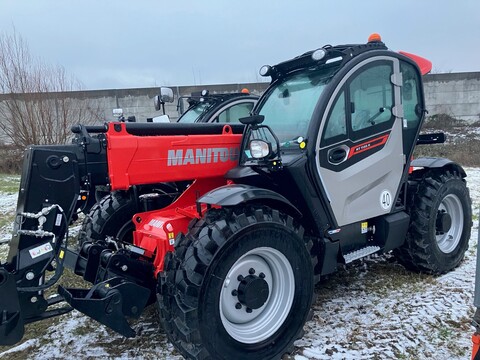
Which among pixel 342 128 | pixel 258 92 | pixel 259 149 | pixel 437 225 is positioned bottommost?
pixel 437 225

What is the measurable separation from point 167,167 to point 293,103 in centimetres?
138

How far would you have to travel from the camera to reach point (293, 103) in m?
3.81

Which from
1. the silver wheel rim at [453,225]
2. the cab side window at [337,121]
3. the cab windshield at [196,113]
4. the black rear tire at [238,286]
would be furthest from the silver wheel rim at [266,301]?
the cab windshield at [196,113]

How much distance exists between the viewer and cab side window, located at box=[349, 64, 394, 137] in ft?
12.1

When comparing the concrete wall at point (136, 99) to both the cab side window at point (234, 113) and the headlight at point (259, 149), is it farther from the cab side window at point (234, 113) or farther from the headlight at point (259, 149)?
the headlight at point (259, 149)

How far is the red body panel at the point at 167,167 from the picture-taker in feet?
9.46

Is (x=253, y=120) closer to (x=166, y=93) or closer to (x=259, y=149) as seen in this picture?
(x=259, y=149)

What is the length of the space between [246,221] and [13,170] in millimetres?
14950

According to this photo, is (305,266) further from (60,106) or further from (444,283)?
(60,106)

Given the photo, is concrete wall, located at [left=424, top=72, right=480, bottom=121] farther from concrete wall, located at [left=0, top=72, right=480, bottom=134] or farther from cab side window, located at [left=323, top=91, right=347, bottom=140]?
cab side window, located at [left=323, top=91, right=347, bottom=140]

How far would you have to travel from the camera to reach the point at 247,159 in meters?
3.51

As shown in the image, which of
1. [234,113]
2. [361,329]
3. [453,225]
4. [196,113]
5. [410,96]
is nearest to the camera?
[361,329]

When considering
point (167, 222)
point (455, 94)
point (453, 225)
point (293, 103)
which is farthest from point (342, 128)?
point (455, 94)

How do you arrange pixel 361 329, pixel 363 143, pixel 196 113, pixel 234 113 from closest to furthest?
pixel 361 329 → pixel 363 143 → pixel 234 113 → pixel 196 113
